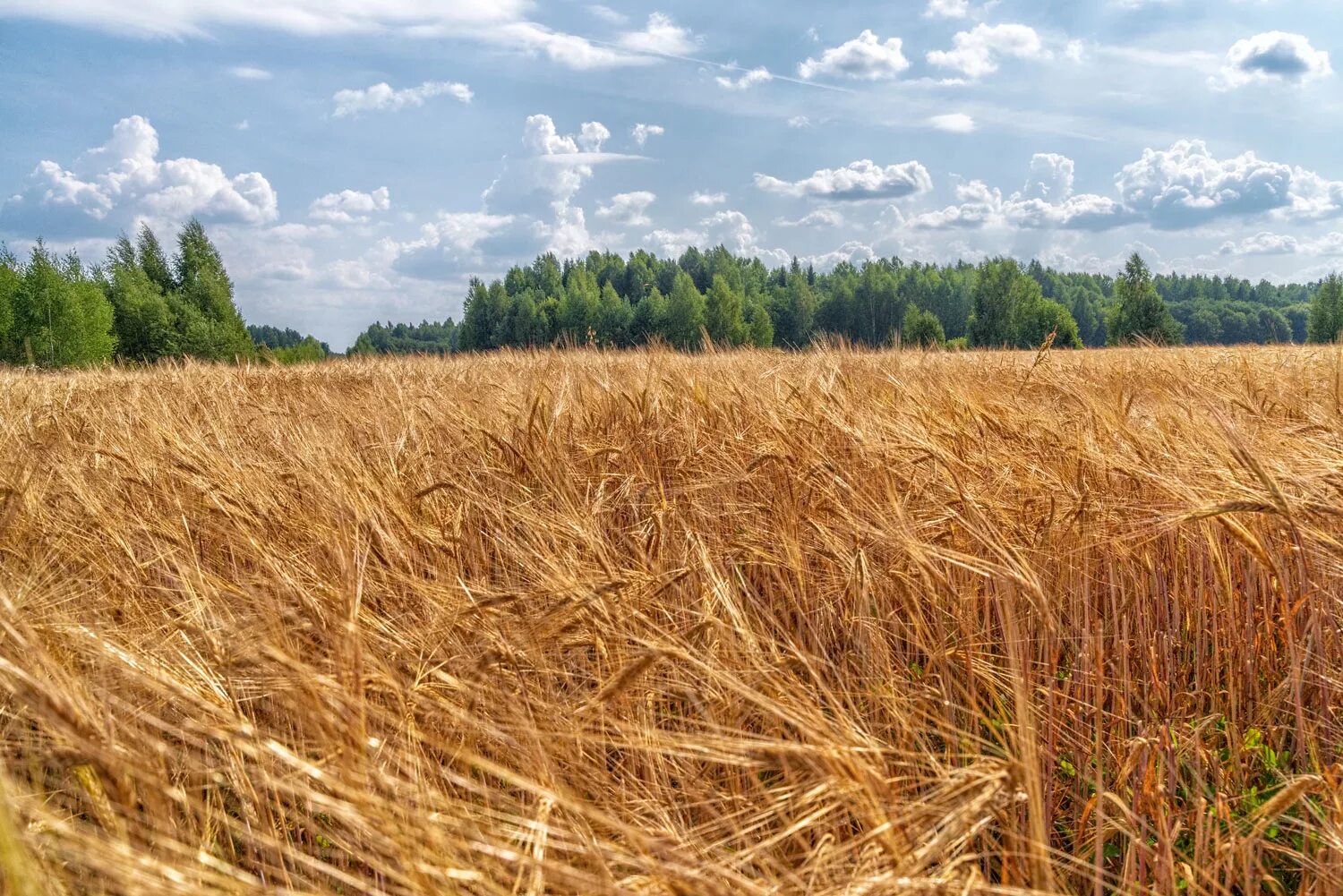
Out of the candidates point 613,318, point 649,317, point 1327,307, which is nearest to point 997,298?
point 1327,307

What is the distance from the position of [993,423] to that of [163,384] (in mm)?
7986

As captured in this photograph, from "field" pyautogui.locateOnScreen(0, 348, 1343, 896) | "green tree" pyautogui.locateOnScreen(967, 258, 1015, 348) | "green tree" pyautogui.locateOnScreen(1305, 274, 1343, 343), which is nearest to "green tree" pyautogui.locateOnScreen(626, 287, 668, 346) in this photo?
"green tree" pyautogui.locateOnScreen(967, 258, 1015, 348)

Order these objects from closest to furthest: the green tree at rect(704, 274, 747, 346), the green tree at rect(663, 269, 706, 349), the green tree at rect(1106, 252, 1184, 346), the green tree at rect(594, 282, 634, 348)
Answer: the green tree at rect(1106, 252, 1184, 346) < the green tree at rect(704, 274, 747, 346) < the green tree at rect(663, 269, 706, 349) < the green tree at rect(594, 282, 634, 348)

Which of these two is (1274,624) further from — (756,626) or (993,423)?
(756,626)

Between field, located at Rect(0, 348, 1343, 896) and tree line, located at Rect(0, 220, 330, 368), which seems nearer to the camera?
field, located at Rect(0, 348, 1343, 896)

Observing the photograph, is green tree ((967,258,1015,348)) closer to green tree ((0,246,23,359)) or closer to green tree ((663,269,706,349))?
green tree ((663,269,706,349))

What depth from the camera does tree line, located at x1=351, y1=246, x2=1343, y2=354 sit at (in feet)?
189

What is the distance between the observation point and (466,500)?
2689 mm

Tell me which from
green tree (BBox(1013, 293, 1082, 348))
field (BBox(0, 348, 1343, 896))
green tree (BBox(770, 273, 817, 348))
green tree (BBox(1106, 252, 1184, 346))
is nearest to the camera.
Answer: field (BBox(0, 348, 1343, 896))

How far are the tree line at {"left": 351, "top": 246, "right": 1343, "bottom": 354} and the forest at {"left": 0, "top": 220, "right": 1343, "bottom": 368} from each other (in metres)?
0.20

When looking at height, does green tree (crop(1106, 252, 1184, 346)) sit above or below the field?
above

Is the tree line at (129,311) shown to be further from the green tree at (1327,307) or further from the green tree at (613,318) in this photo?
the green tree at (1327,307)

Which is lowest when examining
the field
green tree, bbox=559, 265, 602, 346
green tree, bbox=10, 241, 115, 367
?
the field

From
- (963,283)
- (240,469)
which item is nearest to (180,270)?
(240,469)
